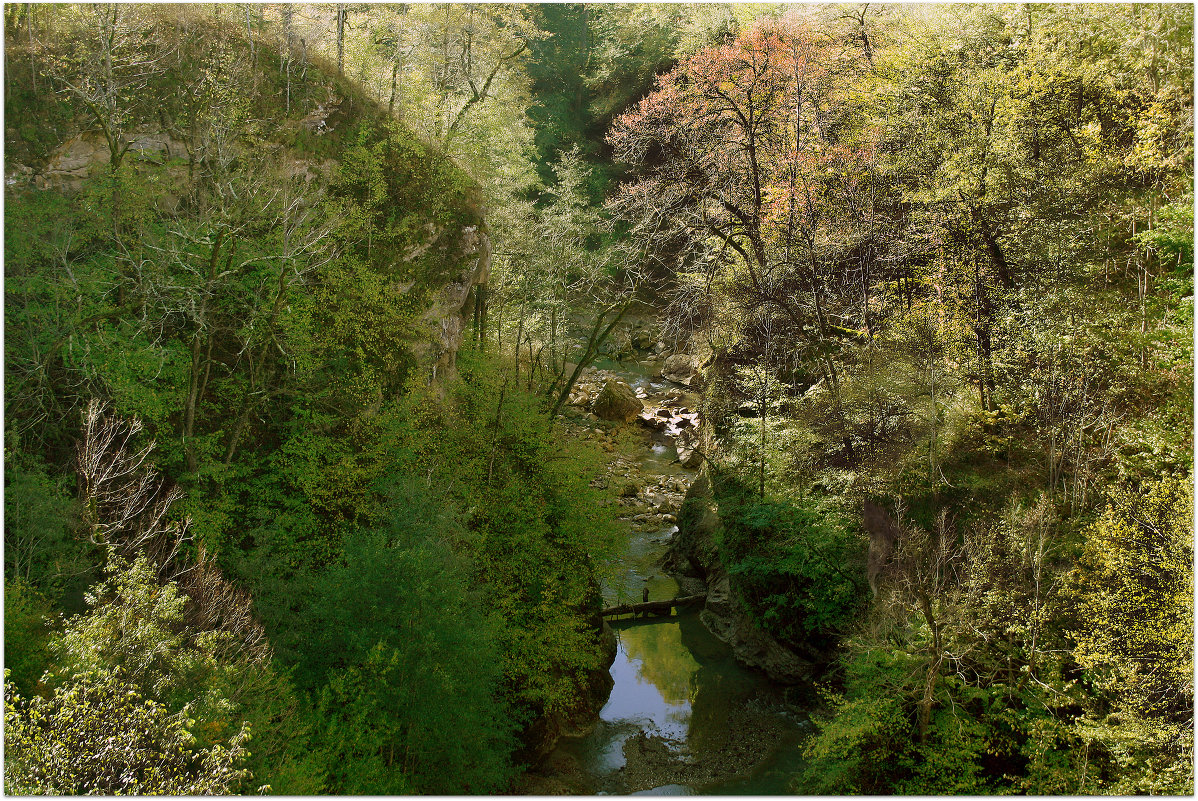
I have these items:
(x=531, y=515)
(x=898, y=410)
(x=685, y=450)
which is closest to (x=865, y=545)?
(x=898, y=410)

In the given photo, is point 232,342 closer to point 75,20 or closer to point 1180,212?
point 75,20

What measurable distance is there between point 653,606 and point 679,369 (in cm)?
1893

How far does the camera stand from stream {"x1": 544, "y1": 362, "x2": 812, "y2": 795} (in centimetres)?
1988

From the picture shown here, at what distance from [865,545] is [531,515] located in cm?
963

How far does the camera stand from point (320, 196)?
21.4 metres

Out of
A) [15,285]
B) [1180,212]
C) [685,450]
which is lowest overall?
[685,450]

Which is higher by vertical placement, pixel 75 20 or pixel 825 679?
pixel 75 20

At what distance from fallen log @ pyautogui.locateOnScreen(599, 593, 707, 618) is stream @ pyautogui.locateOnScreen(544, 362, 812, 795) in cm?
32

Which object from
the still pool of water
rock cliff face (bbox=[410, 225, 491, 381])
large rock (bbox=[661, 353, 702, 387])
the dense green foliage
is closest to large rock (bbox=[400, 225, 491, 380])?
rock cliff face (bbox=[410, 225, 491, 381])

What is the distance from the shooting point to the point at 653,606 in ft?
90.1

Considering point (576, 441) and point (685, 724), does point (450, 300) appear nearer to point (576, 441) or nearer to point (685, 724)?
point (576, 441)

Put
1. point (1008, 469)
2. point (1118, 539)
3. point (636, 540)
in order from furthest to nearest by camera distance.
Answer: point (636, 540) < point (1008, 469) < point (1118, 539)

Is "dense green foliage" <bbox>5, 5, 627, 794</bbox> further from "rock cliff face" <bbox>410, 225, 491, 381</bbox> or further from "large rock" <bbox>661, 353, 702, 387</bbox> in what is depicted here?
"large rock" <bbox>661, 353, 702, 387</bbox>

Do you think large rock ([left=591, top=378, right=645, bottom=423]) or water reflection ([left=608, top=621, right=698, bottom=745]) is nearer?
water reflection ([left=608, top=621, right=698, bottom=745])
